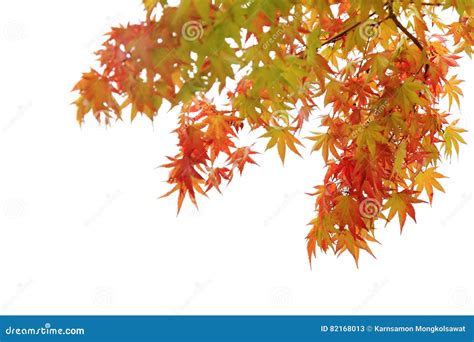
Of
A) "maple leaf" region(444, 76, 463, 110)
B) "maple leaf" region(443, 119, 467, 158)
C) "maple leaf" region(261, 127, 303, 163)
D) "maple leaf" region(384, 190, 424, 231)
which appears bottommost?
"maple leaf" region(384, 190, 424, 231)

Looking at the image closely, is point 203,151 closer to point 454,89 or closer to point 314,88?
point 314,88

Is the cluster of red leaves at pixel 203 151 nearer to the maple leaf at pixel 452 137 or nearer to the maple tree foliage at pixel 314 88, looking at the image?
the maple tree foliage at pixel 314 88

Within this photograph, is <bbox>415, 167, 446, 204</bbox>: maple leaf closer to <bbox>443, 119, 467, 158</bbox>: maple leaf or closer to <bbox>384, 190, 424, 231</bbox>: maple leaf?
<bbox>443, 119, 467, 158</bbox>: maple leaf

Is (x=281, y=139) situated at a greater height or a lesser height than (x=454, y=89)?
lesser

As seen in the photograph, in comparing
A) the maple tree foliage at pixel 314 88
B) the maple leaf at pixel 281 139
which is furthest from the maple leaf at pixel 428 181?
the maple leaf at pixel 281 139

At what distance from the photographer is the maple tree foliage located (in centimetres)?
167

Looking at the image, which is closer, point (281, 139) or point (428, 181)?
point (281, 139)

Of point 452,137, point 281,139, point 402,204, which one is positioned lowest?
point 402,204

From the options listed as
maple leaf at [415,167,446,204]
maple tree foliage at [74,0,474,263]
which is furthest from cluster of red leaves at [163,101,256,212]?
Result: maple leaf at [415,167,446,204]

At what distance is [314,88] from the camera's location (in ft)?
7.27

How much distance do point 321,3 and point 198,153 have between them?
724 millimetres

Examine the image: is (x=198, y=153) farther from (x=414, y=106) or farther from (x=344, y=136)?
(x=414, y=106)

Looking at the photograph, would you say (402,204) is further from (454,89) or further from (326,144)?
(454,89)

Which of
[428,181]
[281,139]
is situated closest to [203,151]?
[281,139]
